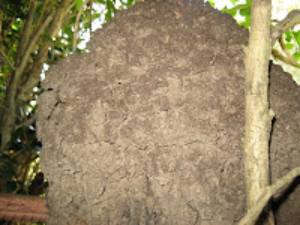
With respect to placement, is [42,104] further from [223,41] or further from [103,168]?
[223,41]

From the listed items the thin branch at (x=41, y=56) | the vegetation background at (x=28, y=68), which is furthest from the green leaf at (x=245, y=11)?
the thin branch at (x=41, y=56)

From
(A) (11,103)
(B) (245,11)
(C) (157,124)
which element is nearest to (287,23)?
(B) (245,11)

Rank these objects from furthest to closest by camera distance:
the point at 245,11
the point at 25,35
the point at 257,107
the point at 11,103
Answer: the point at 25,35
the point at 11,103
the point at 245,11
the point at 257,107

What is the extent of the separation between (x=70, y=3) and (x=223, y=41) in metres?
0.78

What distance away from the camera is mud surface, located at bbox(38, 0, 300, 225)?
718 mm

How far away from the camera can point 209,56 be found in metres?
0.77

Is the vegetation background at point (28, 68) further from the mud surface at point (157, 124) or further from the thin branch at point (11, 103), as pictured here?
the mud surface at point (157, 124)

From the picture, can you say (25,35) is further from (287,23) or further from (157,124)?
(287,23)

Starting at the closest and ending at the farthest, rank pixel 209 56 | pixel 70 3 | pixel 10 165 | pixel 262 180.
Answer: pixel 262 180 < pixel 209 56 < pixel 10 165 < pixel 70 3

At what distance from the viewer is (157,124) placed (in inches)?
29.0

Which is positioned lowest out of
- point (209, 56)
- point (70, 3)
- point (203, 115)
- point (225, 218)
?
point (225, 218)

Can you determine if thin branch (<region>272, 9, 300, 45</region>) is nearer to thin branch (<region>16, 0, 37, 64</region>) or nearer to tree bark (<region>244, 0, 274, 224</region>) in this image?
tree bark (<region>244, 0, 274, 224</region>)

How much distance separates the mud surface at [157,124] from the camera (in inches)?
28.3

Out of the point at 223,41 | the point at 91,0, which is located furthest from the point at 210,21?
the point at 91,0
